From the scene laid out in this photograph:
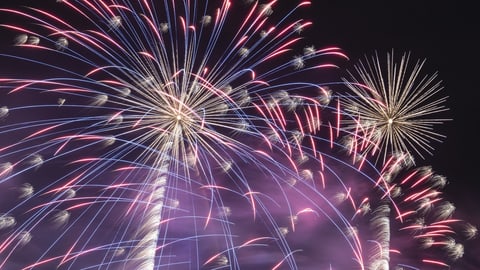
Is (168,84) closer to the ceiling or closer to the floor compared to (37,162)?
closer to the ceiling

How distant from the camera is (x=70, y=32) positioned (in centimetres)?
1850

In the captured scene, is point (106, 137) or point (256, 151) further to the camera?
point (256, 151)

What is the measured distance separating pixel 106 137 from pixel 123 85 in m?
1.70

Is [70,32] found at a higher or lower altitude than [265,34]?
lower

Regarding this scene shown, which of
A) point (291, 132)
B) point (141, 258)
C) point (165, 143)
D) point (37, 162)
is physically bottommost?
point (141, 258)

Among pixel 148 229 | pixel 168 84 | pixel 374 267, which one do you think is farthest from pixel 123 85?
pixel 374 267

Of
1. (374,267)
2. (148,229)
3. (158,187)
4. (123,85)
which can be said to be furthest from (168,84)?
Answer: (374,267)

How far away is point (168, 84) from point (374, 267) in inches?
390

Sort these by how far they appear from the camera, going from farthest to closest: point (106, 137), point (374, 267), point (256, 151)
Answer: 1. point (374, 267)
2. point (256, 151)
3. point (106, 137)

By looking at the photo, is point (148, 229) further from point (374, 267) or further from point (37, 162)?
point (374, 267)

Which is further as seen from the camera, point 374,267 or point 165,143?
point 374,267

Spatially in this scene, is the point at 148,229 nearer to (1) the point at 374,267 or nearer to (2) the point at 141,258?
(2) the point at 141,258

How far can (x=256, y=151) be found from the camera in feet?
64.8

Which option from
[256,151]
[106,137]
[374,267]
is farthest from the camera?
[374,267]
